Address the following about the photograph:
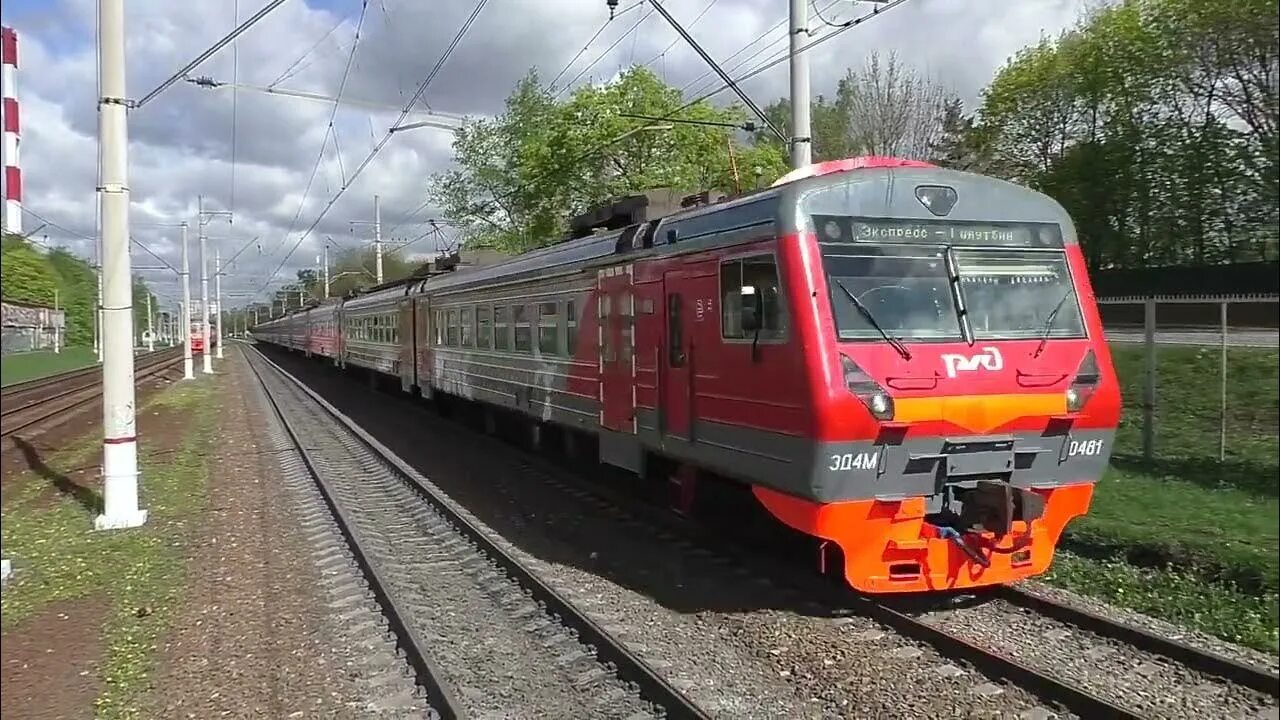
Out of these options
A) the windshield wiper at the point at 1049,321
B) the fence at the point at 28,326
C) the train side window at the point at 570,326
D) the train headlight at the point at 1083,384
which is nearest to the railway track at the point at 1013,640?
the train headlight at the point at 1083,384

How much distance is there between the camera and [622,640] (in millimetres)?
6762

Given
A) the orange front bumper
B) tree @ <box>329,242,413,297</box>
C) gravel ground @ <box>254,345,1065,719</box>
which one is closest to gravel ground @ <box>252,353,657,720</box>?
gravel ground @ <box>254,345,1065,719</box>

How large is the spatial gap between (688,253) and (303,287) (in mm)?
87314

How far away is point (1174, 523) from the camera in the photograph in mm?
7473

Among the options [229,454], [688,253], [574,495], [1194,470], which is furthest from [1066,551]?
[229,454]

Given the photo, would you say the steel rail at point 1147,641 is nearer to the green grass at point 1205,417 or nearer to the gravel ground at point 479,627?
the green grass at point 1205,417

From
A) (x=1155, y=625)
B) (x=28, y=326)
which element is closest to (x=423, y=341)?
(x=1155, y=625)

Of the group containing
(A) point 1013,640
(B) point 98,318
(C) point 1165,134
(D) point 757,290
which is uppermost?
(C) point 1165,134

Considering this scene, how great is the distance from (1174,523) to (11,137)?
7.33m

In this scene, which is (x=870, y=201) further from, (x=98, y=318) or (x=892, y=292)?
(x=98, y=318)

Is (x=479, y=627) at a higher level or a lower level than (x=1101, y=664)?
lower

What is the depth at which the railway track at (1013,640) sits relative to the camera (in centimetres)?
536

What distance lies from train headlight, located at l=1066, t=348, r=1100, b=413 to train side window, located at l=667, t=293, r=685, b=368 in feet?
9.70

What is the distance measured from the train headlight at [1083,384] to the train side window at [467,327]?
10.9 meters
